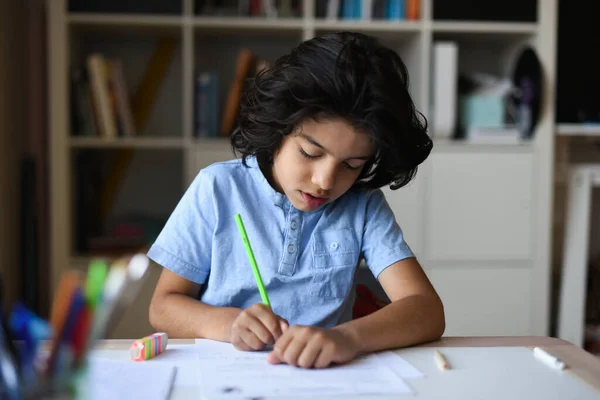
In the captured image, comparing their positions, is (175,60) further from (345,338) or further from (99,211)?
(345,338)

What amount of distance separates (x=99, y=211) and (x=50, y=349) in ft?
7.43

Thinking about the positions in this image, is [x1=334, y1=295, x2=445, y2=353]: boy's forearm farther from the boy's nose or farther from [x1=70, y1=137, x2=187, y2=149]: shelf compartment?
[x1=70, y1=137, x2=187, y2=149]: shelf compartment

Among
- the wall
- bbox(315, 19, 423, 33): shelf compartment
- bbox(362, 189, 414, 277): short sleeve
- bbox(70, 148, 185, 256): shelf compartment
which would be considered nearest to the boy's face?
bbox(362, 189, 414, 277): short sleeve

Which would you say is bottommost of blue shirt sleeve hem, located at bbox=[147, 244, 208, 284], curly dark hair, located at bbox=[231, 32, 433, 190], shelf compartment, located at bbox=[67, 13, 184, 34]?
blue shirt sleeve hem, located at bbox=[147, 244, 208, 284]

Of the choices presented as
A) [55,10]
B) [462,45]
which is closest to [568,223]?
[462,45]

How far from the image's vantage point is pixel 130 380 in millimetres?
655

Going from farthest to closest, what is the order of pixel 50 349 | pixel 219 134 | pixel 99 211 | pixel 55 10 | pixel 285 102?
pixel 99 211 → pixel 219 134 → pixel 55 10 → pixel 285 102 → pixel 50 349

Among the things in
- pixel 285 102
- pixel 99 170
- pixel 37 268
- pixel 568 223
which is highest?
pixel 285 102

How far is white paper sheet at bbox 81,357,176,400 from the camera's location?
608mm

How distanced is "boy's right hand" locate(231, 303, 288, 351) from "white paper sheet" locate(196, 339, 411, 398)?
1 centimetres

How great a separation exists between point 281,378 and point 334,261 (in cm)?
42

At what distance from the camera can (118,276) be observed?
35cm

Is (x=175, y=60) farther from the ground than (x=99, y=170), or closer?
farther from the ground

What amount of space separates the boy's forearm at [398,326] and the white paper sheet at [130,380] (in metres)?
0.24
